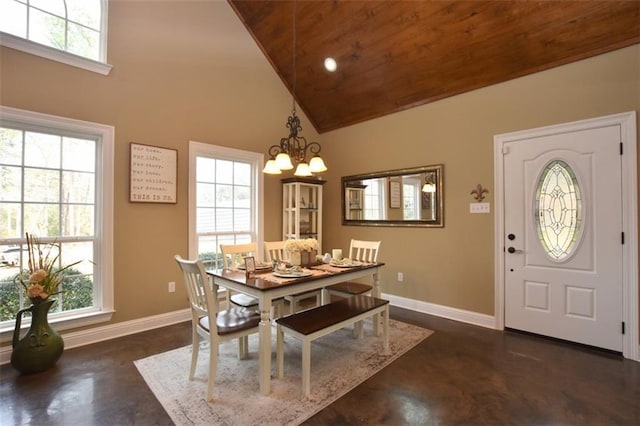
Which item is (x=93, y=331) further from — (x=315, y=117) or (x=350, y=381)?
(x=315, y=117)

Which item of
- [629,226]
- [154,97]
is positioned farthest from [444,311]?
[154,97]

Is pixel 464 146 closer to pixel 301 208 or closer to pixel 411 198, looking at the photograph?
pixel 411 198

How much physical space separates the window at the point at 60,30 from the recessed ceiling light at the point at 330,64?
246cm

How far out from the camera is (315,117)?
5051 millimetres

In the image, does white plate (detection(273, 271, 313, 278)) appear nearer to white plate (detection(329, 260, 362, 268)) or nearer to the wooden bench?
the wooden bench

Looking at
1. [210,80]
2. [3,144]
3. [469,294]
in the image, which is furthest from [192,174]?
[469,294]

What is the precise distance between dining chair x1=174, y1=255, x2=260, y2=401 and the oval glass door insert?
2.92m

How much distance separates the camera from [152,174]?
332 cm

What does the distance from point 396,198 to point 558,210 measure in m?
1.79

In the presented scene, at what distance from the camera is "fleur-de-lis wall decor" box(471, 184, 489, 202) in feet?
11.2

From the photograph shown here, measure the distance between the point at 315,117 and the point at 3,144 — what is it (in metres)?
3.75

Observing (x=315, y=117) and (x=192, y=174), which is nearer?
(x=192, y=174)

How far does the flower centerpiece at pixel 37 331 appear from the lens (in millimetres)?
2338

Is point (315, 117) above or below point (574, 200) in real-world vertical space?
above
